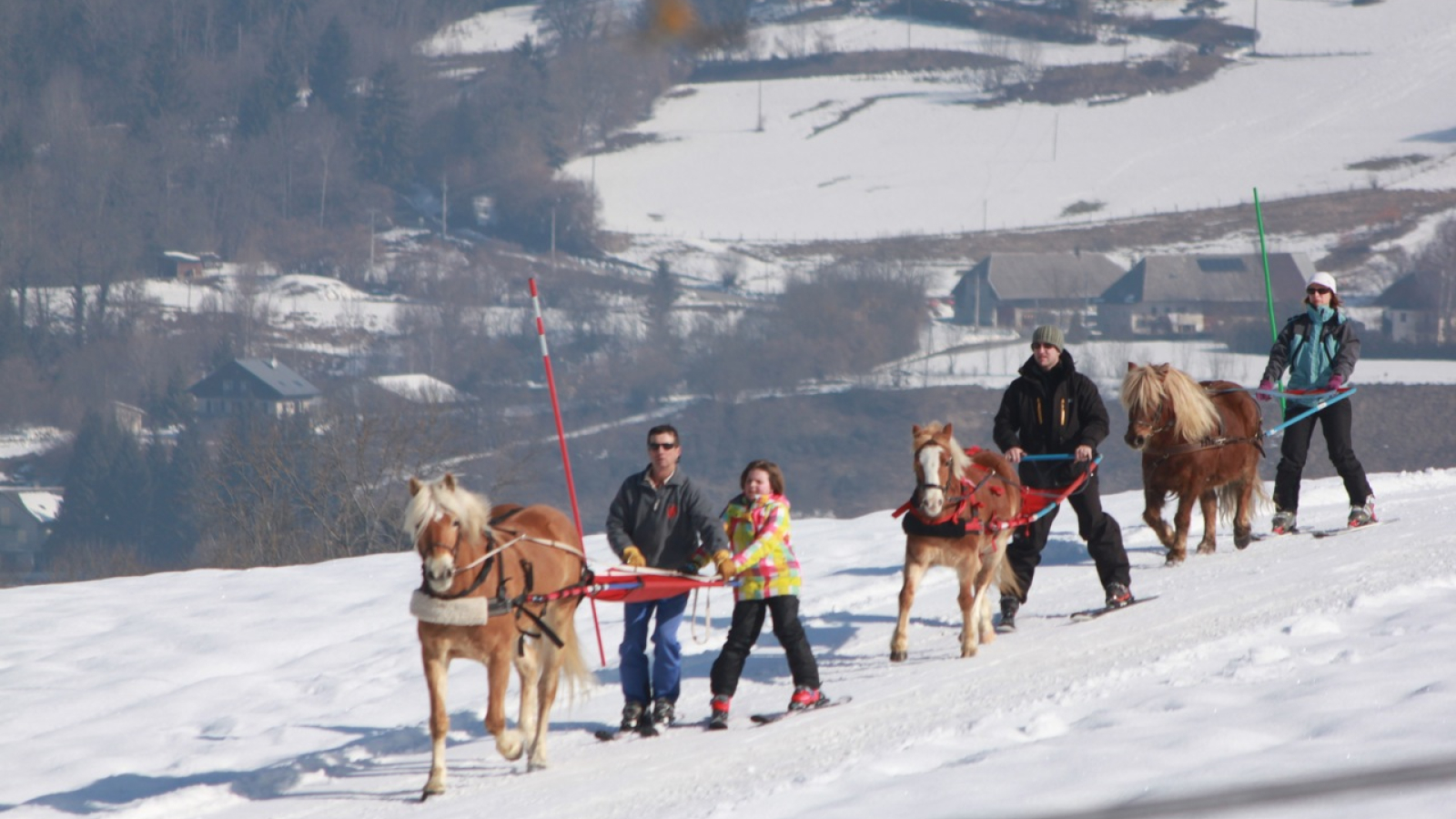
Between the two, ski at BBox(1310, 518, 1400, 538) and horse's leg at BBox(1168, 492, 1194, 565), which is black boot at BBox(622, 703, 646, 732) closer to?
horse's leg at BBox(1168, 492, 1194, 565)

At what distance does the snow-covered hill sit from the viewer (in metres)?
6.41

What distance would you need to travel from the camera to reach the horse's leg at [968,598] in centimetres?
926

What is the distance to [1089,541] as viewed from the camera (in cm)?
1025

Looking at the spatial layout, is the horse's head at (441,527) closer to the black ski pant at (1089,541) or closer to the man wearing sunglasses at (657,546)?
the man wearing sunglasses at (657,546)

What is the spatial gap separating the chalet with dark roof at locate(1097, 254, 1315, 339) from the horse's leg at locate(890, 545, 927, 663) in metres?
122

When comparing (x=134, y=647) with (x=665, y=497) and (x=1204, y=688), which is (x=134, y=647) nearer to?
(x=665, y=497)

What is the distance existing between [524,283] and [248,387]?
3004 cm

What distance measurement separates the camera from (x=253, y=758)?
378 inches

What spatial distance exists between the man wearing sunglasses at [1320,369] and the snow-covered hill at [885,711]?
0.61 metres

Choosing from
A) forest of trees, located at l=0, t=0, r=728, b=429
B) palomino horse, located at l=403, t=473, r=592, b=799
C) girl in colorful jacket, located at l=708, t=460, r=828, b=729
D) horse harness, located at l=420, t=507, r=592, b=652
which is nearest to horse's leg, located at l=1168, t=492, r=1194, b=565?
girl in colorful jacket, located at l=708, t=460, r=828, b=729

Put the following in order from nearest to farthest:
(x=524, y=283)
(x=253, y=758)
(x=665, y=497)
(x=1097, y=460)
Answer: (x=665, y=497), (x=253, y=758), (x=1097, y=460), (x=524, y=283)

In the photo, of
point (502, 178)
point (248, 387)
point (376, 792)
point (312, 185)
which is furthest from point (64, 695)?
point (312, 185)

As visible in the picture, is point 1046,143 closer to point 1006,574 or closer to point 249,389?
point 249,389

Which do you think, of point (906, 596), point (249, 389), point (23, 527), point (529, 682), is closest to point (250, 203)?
point (249, 389)
